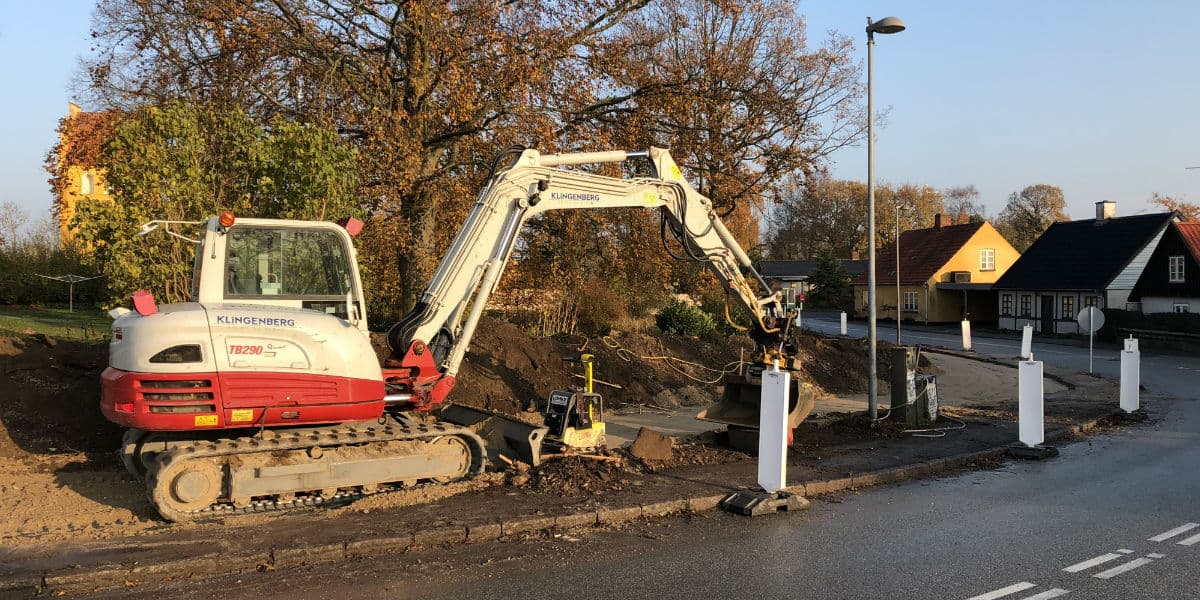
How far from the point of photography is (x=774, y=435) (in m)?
8.38

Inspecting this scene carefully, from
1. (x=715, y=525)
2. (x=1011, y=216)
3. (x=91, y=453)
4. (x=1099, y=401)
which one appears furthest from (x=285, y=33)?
(x=1011, y=216)

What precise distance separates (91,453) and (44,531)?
324 cm

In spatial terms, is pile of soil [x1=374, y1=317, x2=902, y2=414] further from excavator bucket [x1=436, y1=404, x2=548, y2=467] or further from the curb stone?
the curb stone

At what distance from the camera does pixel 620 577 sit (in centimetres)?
613

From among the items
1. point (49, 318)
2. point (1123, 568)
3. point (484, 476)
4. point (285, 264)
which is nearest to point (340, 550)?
point (484, 476)

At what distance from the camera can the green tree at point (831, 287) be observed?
203 ft

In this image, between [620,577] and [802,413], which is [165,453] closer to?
[620,577]

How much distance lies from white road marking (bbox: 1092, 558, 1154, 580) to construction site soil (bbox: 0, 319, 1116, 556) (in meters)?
3.23

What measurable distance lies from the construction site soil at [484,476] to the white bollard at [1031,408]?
521 mm

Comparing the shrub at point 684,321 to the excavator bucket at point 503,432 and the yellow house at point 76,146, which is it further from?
the yellow house at point 76,146

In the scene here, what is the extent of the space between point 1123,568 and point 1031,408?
5.39m

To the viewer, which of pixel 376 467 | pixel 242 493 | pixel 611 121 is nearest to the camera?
pixel 242 493

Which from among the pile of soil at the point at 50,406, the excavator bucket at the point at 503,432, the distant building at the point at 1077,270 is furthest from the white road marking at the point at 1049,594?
the distant building at the point at 1077,270

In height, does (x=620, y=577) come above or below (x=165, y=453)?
below
